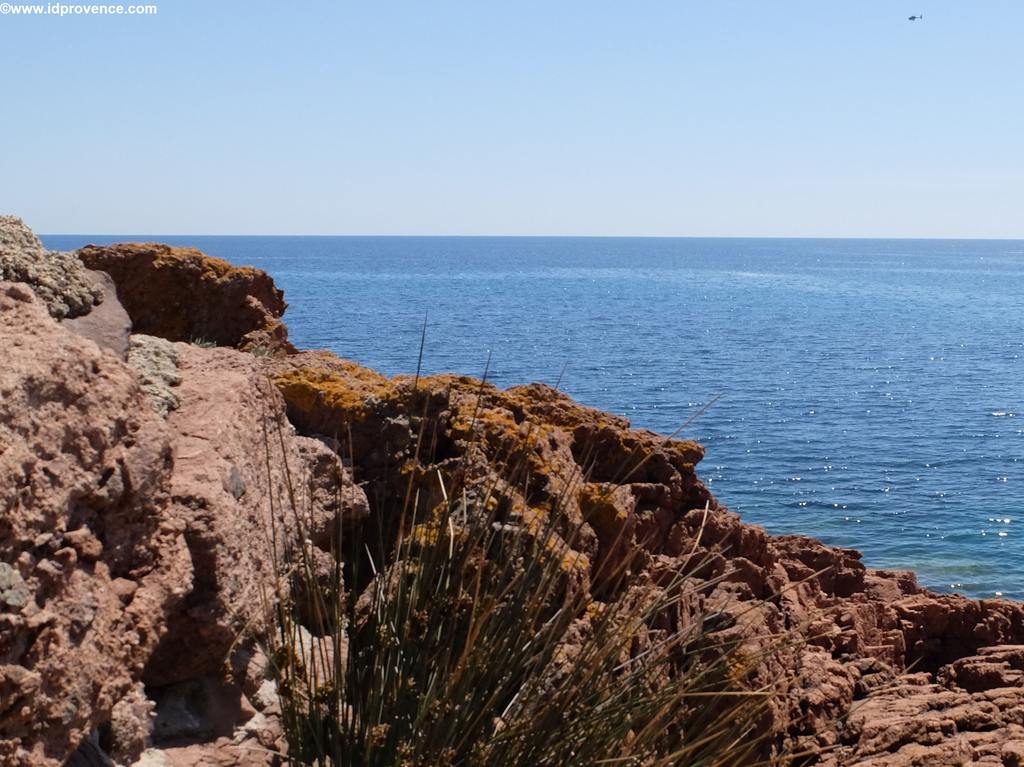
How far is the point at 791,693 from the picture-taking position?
7.06 metres

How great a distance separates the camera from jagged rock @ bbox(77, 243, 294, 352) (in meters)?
8.73

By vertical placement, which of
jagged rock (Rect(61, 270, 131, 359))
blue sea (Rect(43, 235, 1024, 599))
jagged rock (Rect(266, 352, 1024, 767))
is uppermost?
jagged rock (Rect(61, 270, 131, 359))

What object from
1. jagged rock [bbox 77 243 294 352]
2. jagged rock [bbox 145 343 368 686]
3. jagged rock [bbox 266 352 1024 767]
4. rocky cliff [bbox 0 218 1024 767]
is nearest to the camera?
rocky cliff [bbox 0 218 1024 767]

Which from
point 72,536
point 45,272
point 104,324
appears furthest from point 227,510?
point 45,272

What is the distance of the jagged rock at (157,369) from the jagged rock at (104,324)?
124 mm

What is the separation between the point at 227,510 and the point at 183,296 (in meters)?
4.94

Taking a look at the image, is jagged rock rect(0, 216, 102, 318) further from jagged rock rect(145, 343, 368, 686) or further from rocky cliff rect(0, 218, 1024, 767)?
jagged rock rect(145, 343, 368, 686)

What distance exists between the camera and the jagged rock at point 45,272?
192 inches

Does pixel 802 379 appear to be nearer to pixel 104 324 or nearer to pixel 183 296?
pixel 183 296

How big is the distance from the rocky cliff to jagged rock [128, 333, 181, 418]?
1 centimetres

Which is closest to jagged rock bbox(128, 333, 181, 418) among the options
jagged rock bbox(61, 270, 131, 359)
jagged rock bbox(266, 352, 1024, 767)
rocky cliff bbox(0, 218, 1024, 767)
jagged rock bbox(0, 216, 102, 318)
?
rocky cliff bbox(0, 218, 1024, 767)

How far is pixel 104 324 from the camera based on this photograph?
5.07 metres

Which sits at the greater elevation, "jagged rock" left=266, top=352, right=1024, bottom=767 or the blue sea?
"jagged rock" left=266, top=352, right=1024, bottom=767

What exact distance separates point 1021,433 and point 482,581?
35400mm
